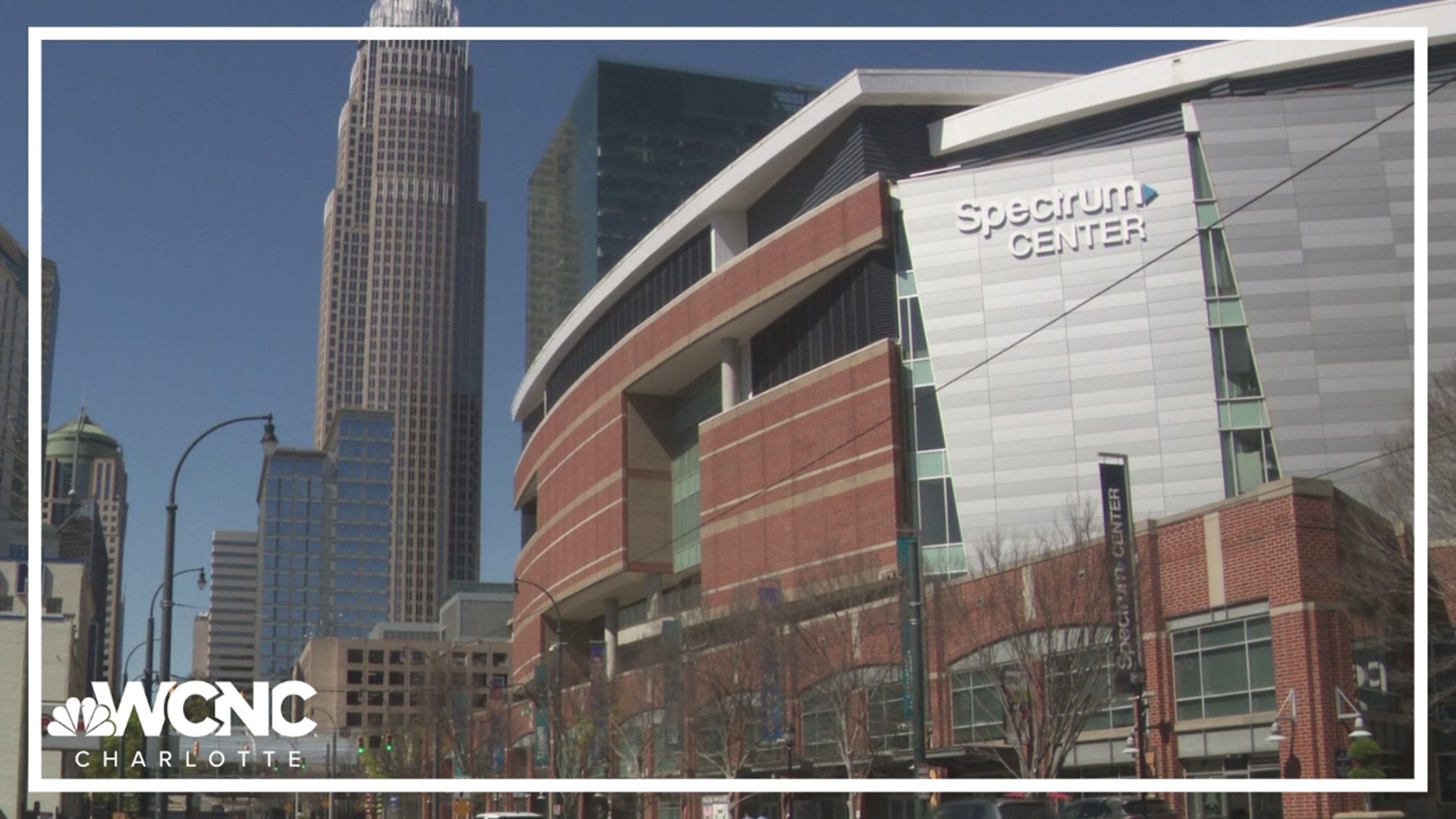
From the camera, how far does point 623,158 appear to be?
103m

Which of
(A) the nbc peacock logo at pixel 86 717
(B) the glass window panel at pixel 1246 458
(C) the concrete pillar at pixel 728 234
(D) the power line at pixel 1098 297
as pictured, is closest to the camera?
(A) the nbc peacock logo at pixel 86 717

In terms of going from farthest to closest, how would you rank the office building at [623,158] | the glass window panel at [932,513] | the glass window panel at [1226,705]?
the glass window panel at [932,513], the office building at [623,158], the glass window panel at [1226,705]

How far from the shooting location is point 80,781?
26.1m

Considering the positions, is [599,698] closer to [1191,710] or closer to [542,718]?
[542,718]

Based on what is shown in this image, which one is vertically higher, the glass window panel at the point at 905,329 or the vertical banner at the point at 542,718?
the glass window panel at the point at 905,329

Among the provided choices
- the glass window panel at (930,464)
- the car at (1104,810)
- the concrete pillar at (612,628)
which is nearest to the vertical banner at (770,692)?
the glass window panel at (930,464)

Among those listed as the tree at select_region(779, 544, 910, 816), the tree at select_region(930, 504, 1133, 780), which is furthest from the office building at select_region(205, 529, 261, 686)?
the tree at select_region(930, 504, 1133, 780)

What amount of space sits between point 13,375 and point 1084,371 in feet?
324

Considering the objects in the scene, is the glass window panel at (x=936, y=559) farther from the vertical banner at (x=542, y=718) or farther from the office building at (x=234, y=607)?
the office building at (x=234, y=607)

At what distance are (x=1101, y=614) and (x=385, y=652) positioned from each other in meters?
21.1

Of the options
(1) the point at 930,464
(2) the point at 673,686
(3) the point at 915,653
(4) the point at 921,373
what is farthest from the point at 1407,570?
(2) the point at 673,686

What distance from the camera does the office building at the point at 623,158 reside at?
50031 mm

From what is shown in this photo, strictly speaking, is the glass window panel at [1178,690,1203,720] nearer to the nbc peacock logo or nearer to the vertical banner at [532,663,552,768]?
the vertical banner at [532,663,552,768]

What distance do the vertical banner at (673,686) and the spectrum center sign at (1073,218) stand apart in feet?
55.8
